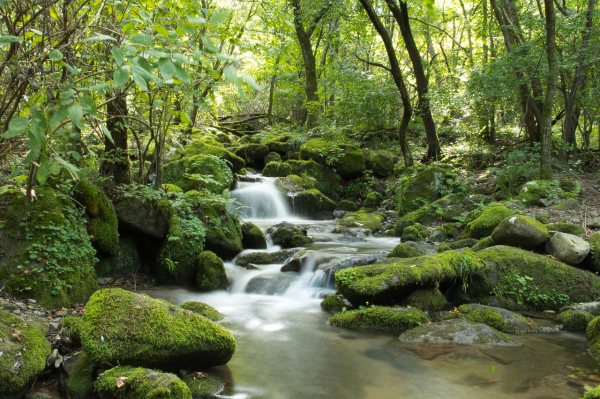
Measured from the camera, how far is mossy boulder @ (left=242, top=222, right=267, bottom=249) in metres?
9.35

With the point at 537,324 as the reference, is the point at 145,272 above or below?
above

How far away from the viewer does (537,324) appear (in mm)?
5371

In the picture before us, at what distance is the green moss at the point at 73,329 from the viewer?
13.0ft

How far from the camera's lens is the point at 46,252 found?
17.0 feet

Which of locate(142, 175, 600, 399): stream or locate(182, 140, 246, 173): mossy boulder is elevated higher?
locate(182, 140, 246, 173): mossy boulder

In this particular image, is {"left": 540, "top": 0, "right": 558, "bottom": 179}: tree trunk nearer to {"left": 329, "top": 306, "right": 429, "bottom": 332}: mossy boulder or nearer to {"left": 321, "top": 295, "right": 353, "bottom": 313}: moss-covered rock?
{"left": 329, "top": 306, "right": 429, "bottom": 332}: mossy boulder

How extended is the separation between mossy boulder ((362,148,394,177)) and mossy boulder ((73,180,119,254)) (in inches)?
447

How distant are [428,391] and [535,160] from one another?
10.9 metres

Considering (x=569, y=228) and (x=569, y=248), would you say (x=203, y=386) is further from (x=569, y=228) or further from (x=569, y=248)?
(x=569, y=228)

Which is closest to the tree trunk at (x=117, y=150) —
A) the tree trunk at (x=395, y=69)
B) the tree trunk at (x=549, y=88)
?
the tree trunk at (x=395, y=69)

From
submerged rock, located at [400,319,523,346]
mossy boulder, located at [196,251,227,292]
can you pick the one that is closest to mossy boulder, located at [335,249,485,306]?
submerged rock, located at [400,319,523,346]

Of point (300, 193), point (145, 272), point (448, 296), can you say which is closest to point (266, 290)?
point (145, 272)

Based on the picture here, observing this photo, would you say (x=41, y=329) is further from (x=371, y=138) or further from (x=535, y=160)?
(x=371, y=138)

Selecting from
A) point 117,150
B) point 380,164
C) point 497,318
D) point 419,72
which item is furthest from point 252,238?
point 419,72
